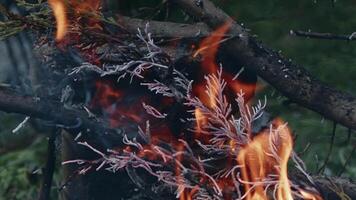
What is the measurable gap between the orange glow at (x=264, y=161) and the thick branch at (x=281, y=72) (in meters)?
0.45

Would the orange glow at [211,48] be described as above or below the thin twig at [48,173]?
→ above

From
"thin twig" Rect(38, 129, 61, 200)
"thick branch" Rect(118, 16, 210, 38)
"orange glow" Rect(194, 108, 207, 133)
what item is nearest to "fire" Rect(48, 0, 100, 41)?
"thick branch" Rect(118, 16, 210, 38)

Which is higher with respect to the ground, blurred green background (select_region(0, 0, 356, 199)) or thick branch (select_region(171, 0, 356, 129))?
thick branch (select_region(171, 0, 356, 129))

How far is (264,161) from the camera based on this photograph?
2736 millimetres

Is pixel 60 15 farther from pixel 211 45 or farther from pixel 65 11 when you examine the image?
pixel 211 45

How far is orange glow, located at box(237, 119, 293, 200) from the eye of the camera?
2.52m

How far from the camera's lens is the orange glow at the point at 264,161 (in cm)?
252

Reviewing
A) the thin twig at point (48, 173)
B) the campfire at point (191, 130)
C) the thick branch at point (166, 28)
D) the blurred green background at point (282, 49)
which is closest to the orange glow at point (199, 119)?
the campfire at point (191, 130)

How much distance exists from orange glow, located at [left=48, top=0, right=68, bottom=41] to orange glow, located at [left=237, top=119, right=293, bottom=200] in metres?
1.11

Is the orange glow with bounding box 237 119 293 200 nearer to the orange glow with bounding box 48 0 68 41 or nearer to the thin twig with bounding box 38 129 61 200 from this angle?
the orange glow with bounding box 48 0 68 41

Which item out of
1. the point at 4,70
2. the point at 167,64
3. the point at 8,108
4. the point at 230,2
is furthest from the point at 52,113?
the point at 230,2

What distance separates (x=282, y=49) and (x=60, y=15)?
8.52 ft

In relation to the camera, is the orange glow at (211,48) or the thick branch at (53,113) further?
the orange glow at (211,48)

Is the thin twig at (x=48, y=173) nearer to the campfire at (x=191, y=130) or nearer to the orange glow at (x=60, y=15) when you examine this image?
the campfire at (x=191, y=130)
